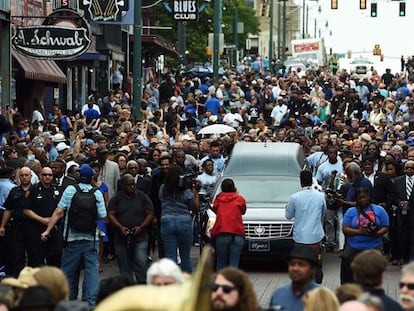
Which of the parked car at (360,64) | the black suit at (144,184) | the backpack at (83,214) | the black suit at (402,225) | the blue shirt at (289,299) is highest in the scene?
the blue shirt at (289,299)

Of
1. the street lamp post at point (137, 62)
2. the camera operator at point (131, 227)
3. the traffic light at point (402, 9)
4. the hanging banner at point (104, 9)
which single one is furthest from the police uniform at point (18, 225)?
the traffic light at point (402, 9)

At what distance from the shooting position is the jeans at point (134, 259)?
1678 centimetres

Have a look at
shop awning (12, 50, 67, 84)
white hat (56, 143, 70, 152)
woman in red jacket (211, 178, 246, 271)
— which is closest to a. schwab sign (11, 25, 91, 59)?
white hat (56, 143, 70, 152)

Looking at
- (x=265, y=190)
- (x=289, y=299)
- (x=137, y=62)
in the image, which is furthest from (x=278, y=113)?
(x=289, y=299)

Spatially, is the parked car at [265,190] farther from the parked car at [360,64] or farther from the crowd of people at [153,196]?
the parked car at [360,64]

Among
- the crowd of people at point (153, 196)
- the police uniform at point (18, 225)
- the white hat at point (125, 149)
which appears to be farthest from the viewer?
the white hat at point (125, 149)

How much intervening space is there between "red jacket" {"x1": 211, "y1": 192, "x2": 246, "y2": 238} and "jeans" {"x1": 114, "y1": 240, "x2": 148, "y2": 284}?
1239mm

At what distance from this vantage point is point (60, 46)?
27078 mm

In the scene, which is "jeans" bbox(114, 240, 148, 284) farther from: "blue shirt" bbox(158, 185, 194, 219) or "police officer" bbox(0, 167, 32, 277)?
"police officer" bbox(0, 167, 32, 277)

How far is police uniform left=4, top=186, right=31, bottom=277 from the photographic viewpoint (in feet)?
57.6

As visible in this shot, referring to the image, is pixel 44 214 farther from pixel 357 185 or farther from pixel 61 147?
pixel 61 147

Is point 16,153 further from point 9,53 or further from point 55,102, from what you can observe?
point 55,102

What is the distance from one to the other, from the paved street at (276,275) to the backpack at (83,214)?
239cm

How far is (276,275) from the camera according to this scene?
1962 cm
